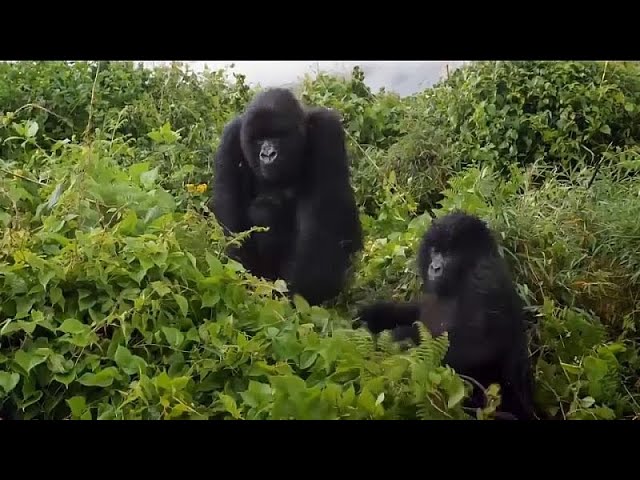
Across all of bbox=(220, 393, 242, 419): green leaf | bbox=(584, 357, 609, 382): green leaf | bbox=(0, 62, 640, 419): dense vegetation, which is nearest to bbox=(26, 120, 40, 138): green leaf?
bbox=(0, 62, 640, 419): dense vegetation

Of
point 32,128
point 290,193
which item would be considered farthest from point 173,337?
point 32,128

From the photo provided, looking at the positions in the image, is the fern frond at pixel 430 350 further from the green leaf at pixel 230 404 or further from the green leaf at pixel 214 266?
the green leaf at pixel 214 266

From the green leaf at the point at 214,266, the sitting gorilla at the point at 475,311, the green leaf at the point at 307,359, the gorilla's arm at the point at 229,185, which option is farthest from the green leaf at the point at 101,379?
the sitting gorilla at the point at 475,311

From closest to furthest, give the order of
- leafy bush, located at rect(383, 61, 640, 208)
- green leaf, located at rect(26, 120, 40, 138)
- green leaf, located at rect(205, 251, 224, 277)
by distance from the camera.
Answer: green leaf, located at rect(205, 251, 224, 277), leafy bush, located at rect(383, 61, 640, 208), green leaf, located at rect(26, 120, 40, 138)

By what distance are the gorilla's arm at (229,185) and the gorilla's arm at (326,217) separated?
197 mm

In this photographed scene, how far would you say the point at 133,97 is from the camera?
8.84 ft

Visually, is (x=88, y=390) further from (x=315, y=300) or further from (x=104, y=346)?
(x=315, y=300)

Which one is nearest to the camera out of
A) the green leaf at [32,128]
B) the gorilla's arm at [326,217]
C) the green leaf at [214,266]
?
the green leaf at [214,266]

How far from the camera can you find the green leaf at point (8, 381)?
219 cm

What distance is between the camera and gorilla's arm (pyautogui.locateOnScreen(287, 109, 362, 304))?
256 cm

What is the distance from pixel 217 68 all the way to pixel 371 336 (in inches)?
34.8

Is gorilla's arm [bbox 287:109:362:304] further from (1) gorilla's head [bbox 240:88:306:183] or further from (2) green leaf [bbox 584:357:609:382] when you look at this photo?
(2) green leaf [bbox 584:357:609:382]

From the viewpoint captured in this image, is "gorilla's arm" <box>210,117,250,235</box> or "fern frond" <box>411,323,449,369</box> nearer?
"fern frond" <box>411,323,449,369</box>
